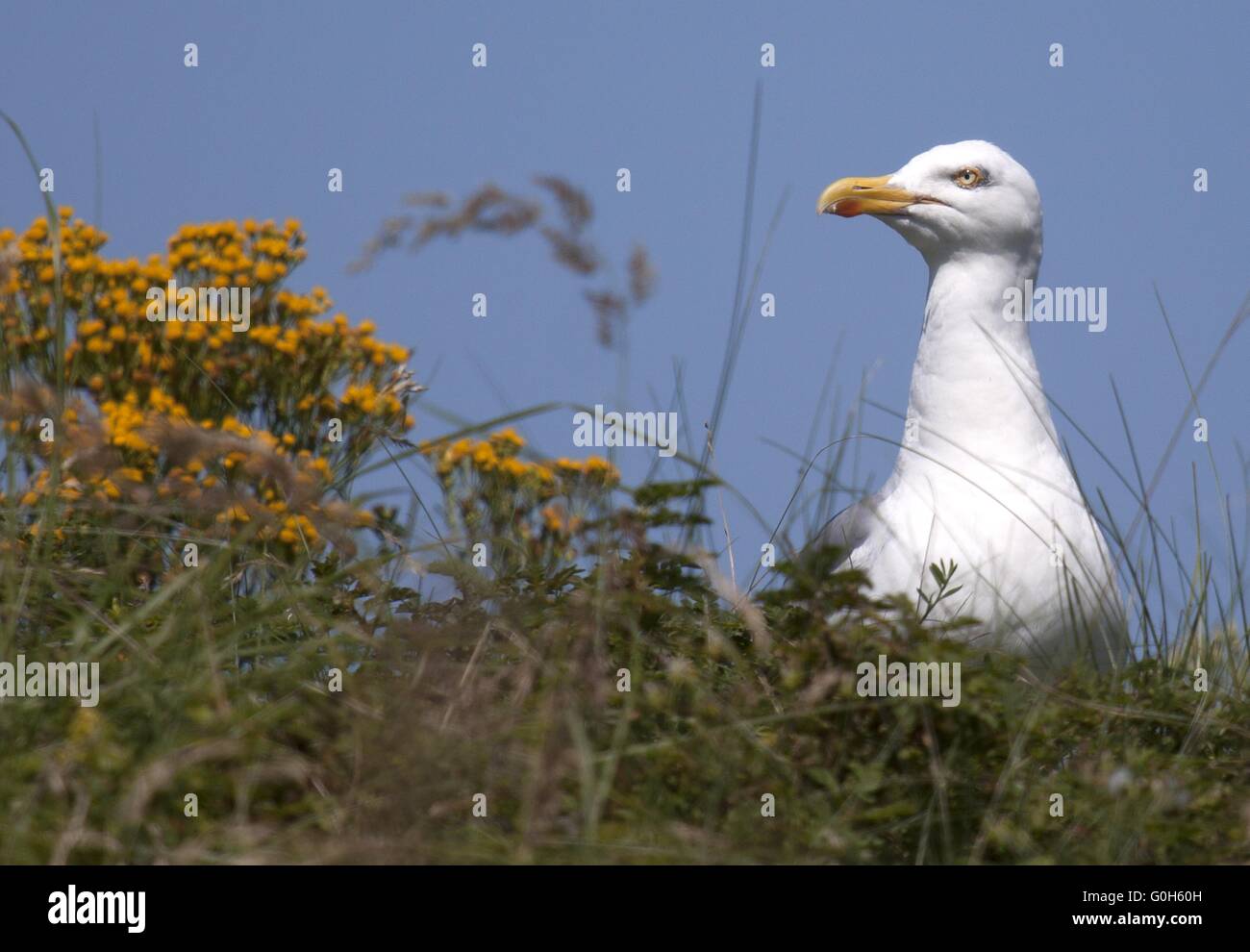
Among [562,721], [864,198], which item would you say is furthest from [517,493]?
[562,721]

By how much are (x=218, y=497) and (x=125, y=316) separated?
4.41m

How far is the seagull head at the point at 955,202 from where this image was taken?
5539 millimetres

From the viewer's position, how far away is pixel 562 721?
9.70 ft

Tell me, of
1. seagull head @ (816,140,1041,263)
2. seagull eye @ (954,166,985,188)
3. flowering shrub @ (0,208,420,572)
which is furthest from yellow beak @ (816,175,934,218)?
flowering shrub @ (0,208,420,572)

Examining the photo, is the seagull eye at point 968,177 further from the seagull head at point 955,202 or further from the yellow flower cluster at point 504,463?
the yellow flower cluster at point 504,463

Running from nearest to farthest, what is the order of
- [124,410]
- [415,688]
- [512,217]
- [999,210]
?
[415,688], [512,217], [999,210], [124,410]

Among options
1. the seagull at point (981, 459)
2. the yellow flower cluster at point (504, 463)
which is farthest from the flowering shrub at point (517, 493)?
the seagull at point (981, 459)

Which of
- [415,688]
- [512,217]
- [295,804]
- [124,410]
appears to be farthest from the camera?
[124,410]

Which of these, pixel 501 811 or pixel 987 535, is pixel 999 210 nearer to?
pixel 987 535

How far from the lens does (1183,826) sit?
126 inches

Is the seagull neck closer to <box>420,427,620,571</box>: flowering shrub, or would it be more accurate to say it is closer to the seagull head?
the seagull head

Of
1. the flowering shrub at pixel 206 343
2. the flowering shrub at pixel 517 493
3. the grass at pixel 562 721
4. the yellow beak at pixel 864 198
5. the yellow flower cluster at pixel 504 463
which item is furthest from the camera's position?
the flowering shrub at pixel 206 343
